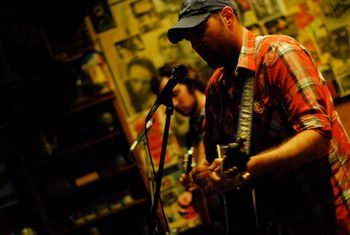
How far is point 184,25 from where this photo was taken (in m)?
1.42

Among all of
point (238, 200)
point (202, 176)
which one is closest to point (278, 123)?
point (202, 176)

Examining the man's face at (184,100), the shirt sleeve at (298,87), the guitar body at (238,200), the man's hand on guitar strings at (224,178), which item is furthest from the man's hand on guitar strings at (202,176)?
the man's face at (184,100)

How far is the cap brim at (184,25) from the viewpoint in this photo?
4.59ft

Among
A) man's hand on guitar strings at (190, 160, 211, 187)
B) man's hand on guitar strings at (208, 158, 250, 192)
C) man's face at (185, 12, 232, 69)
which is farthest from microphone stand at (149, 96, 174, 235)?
man's hand on guitar strings at (208, 158, 250, 192)

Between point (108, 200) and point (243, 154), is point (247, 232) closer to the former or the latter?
point (243, 154)

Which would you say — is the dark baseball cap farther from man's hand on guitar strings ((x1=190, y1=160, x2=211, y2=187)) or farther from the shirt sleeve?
man's hand on guitar strings ((x1=190, y1=160, x2=211, y2=187))

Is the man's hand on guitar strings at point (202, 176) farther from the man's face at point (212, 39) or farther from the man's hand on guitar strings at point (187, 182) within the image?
the man's hand on guitar strings at point (187, 182)

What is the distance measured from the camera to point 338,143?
1.36 m

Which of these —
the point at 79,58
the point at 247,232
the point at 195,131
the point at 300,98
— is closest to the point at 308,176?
the point at 300,98

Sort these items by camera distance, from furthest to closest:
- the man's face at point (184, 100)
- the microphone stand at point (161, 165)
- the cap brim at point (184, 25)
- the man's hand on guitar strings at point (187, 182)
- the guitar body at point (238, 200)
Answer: the man's face at point (184, 100) → the man's hand on guitar strings at point (187, 182) → the microphone stand at point (161, 165) → the cap brim at point (184, 25) → the guitar body at point (238, 200)

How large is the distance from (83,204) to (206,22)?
3.04 metres

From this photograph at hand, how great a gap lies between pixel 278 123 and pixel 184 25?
0.51m

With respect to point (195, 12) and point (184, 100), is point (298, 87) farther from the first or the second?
point (184, 100)

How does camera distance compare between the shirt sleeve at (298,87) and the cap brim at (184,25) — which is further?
the cap brim at (184,25)
